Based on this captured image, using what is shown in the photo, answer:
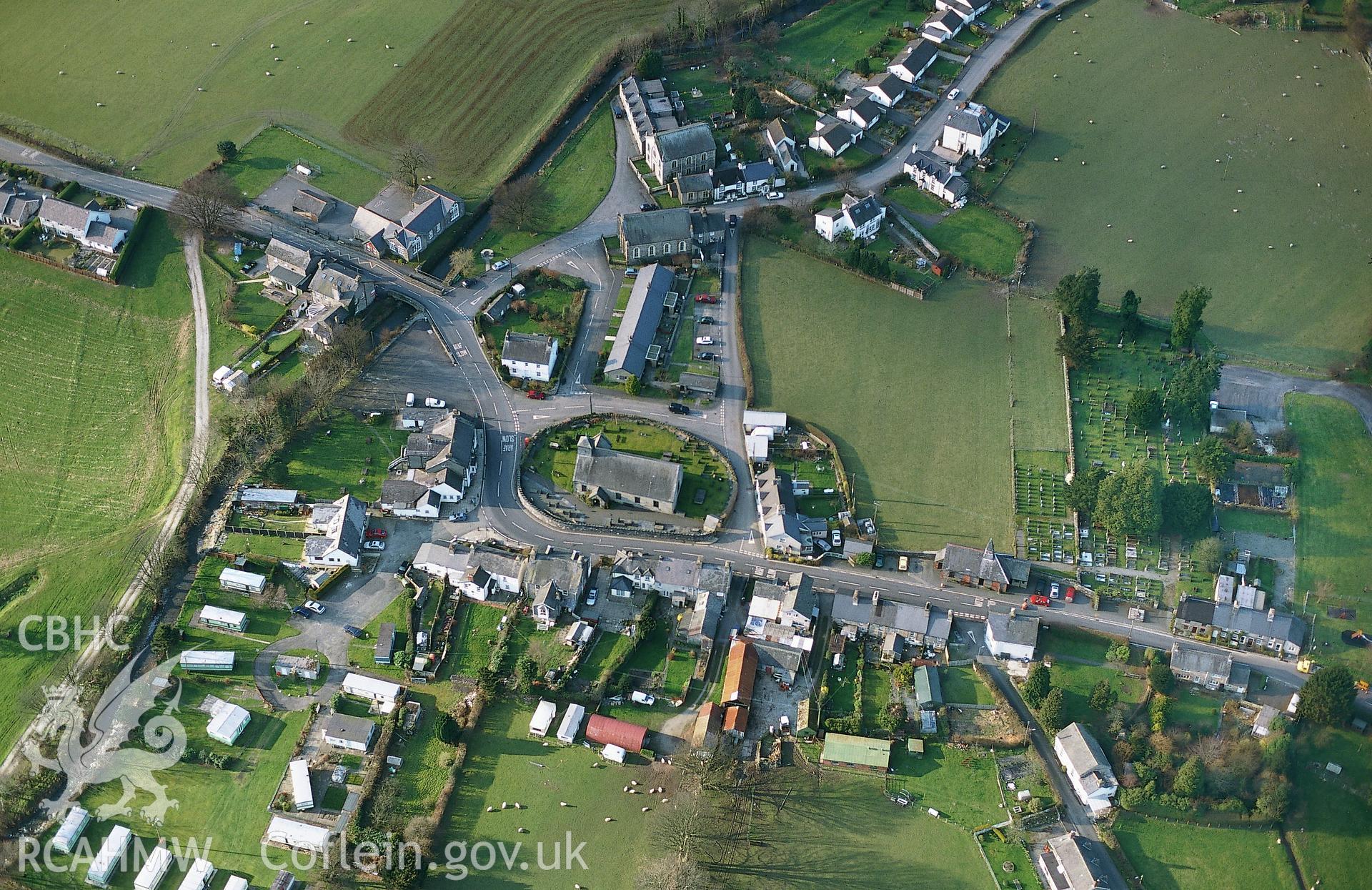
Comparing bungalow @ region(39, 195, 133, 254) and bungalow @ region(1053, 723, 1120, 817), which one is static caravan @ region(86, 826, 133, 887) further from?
bungalow @ region(39, 195, 133, 254)

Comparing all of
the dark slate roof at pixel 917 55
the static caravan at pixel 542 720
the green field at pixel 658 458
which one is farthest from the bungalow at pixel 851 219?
the static caravan at pixel 542 720

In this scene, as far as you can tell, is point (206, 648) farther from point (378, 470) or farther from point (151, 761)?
point (378, 470)

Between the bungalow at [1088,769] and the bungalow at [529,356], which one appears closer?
the bungalow at [1088,769]

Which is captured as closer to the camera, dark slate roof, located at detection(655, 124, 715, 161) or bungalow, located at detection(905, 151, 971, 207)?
bungalow, located at detection(905, 151, 971, 207)

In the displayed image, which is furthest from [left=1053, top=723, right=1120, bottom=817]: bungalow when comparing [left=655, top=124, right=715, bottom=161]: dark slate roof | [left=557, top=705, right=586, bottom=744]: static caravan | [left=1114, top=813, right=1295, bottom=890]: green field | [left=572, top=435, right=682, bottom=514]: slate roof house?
[left=655, top=124, right=715, bottom=161]: dark slate roof

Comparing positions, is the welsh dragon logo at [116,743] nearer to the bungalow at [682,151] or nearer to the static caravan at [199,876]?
the static caravan at [199,876]

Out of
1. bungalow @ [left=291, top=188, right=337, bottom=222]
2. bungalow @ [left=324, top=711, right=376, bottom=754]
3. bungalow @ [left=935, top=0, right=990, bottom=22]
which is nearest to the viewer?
bungalow @ [left=324, top=711, right=376, bottom=754]

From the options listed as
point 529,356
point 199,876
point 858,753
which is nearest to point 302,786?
point 199,876

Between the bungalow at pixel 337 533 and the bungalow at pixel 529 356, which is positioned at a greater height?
the bungalow at pixel 529 356
